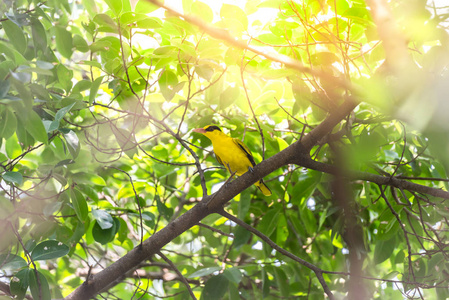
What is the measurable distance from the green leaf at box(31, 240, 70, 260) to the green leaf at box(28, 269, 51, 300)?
0.08m

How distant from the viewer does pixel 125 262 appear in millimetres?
2617

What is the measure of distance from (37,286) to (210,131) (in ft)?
6.20

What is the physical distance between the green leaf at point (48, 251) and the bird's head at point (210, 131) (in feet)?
5.08

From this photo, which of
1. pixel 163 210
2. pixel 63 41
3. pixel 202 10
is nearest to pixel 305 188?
pixel 163 210

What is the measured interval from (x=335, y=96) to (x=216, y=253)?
2.70 meters

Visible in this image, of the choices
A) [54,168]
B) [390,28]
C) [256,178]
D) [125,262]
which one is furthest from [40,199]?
[390,28]

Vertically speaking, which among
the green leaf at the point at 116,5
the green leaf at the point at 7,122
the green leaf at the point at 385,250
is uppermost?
the green leaf at the point at 116,5

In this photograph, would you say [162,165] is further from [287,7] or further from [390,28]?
[390,28]

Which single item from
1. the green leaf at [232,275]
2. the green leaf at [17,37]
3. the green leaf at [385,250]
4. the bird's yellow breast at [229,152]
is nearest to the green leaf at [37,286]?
the green leaf at [232,275]

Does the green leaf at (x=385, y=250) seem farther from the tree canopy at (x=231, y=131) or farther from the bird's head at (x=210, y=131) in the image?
the bird's head at (x=210, y=131)

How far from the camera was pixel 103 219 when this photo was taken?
9.03 feet

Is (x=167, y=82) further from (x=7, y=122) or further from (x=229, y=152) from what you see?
(x=229, y=152)

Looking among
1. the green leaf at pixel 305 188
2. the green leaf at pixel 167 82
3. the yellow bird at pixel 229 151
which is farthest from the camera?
the yellow bird at pixel 229 151

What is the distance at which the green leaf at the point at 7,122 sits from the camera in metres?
1.78
